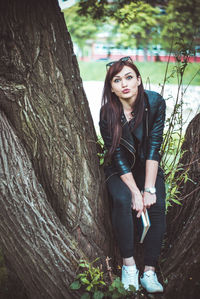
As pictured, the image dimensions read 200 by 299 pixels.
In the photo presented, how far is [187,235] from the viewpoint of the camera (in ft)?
7.43

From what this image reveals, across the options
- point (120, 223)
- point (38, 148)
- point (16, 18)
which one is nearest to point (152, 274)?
point (120, 223)

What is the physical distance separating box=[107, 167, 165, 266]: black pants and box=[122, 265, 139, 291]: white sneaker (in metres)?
0.10

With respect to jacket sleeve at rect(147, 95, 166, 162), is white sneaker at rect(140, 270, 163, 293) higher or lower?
lower

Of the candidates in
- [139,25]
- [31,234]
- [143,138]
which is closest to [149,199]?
[143,138]

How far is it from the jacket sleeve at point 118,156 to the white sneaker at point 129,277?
77 cm

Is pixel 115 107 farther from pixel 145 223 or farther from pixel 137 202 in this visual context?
pixel 145 223

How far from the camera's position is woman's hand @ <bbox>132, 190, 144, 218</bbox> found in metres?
2.47

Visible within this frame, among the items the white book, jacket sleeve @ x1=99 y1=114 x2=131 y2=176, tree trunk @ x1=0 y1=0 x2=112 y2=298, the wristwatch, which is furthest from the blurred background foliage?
the white book

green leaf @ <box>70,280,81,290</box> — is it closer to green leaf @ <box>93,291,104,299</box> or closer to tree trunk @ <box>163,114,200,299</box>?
green leaf @ <box>93,291,104,299</box>

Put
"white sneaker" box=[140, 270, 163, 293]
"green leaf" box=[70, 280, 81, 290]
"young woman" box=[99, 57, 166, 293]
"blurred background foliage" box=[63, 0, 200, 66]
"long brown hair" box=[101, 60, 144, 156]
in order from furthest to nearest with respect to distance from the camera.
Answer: "blurred background foliage" box=[63, 0, 200, 66]
"long brown hair" box=[101, 60, 144, 156]
"young woman" box=[99, 57, 166, 293]
"white sneaker" box=[140, 270, 163, 293]
"green leaf" box=[70, 280, 81, 290]

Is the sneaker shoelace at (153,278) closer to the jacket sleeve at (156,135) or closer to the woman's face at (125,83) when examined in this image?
the jacket sleeve at (156,135)

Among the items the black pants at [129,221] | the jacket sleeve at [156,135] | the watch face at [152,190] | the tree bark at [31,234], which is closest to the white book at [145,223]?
the black pants at [129,221]

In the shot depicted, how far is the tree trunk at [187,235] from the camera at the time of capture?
2100 mm

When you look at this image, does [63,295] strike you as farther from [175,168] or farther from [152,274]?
[175,168]
